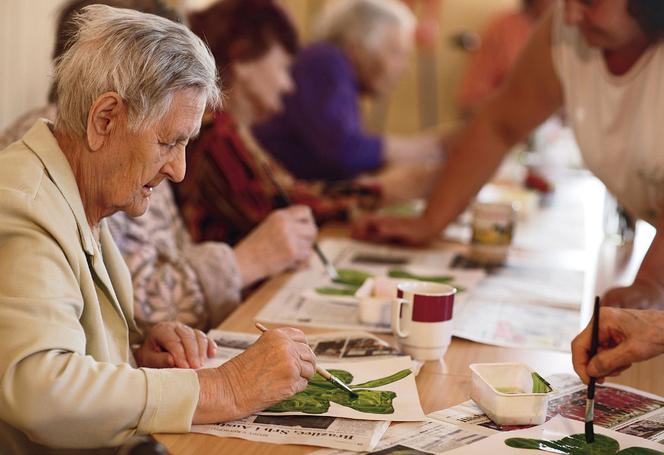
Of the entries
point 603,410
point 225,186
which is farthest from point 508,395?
point 225,186

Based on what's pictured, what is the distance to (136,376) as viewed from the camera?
3.43ft

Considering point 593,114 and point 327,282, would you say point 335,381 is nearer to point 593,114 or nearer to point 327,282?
point 327,282

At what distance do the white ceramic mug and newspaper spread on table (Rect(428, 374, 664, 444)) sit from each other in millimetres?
176

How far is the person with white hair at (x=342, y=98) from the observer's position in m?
3.27

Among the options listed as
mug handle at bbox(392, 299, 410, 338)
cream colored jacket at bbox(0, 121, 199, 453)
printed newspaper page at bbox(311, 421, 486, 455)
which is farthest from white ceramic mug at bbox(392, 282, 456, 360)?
cream colored jacket at bbox(0, 121, 199, 453)

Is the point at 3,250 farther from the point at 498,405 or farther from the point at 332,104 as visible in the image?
the point at 332,104

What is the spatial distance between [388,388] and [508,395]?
0.59ft

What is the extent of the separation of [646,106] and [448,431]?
0.93m

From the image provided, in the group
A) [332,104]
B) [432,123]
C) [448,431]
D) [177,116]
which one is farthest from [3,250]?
[432,123]

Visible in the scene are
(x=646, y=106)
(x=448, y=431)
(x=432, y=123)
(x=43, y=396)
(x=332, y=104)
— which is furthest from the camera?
(x=432, y=123)

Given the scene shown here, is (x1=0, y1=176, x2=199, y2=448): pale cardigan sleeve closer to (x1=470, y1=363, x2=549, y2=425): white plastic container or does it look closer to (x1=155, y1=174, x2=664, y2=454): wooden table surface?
(x1=155, y1=174, x2=664, y2=454): wooden table surface

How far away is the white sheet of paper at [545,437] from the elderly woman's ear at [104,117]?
59 centimetres

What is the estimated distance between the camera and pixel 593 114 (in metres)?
1.85

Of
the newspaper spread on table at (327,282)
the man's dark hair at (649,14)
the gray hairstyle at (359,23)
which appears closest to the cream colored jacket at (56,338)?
the newspaper spread on table at (327,282)
